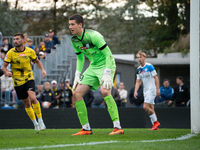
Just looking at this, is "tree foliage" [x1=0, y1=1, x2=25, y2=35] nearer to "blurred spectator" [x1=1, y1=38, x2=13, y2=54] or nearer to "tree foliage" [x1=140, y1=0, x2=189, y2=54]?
"tree foliage" [x1=140, y1=0, x2=189, y2=54]

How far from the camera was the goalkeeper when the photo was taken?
5.95 m

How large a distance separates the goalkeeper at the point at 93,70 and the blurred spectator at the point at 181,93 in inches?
245

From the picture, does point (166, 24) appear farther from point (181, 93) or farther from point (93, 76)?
point (93, 76)

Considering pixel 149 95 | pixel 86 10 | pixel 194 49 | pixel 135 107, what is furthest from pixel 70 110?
pixel 86 10

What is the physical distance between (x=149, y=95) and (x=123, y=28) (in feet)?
96.8

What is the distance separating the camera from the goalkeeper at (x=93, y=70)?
5945 mm

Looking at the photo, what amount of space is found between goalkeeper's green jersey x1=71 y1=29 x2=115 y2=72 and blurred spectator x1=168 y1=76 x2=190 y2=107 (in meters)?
6.22

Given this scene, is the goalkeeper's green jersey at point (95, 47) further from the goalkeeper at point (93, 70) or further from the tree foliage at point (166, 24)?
the tree foliage at point (166, 24)

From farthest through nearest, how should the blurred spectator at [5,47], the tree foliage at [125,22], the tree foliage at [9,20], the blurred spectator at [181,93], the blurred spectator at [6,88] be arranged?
the tree foliage at [125,22]
the tree foliage at [9,20]
the blurred spectator at [5,47]
the blurred spectator at [6,88]
the blurred spectator at [181,93]

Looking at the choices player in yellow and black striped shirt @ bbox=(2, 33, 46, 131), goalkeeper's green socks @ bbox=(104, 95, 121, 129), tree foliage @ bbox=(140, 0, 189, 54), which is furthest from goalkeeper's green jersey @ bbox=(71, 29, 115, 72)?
tree foliage @ bbox=(140, 0, 189, 54)

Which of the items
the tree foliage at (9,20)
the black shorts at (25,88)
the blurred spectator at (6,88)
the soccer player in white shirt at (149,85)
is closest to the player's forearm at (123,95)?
the soccer player in white shirt at (149,85)

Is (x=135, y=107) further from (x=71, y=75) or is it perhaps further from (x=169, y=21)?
(x=169, y=21)

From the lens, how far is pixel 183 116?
11.6 m

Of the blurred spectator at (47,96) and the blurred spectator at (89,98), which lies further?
the blurred spectator at (89,98)
